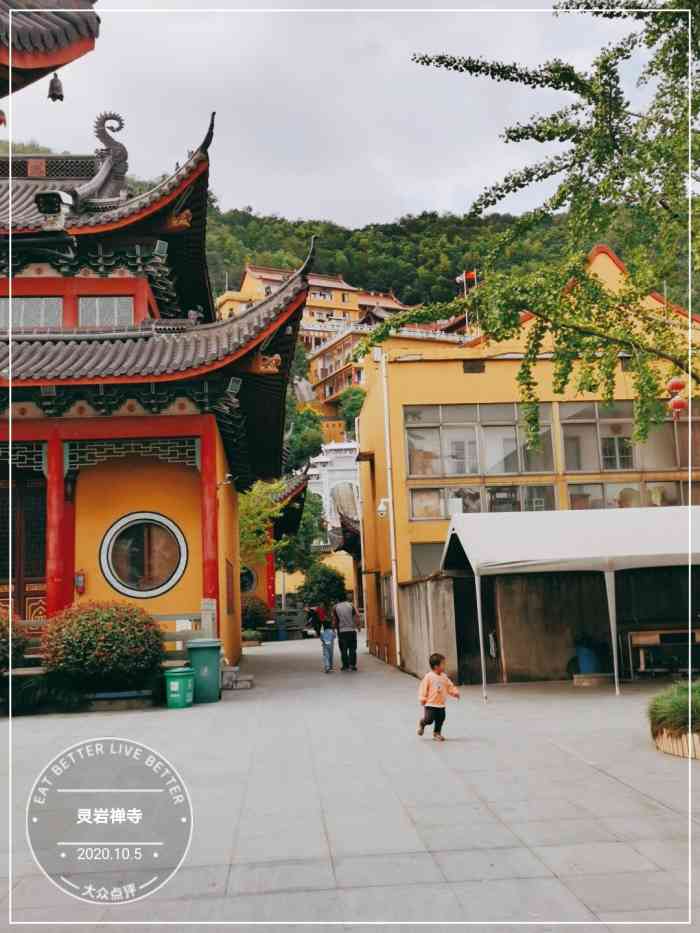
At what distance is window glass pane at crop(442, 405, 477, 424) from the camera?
23.7 meters

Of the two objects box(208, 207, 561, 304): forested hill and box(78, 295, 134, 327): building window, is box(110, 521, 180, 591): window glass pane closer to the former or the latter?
box(78, 295, 134, 327): building window

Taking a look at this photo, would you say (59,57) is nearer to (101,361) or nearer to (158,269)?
(101,361)

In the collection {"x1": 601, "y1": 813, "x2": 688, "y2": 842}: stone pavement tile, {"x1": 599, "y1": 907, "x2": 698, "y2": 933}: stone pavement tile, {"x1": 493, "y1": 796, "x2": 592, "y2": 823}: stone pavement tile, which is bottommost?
{"x1": 493, "y1": 796, "x2": 592, "y2": 823}: stone pavement tile

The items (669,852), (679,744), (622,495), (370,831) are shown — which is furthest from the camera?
(622,495)

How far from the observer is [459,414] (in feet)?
78.2

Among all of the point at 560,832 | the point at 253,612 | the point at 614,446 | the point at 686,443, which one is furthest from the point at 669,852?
the point at 253,612

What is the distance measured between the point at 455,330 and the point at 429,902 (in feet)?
191

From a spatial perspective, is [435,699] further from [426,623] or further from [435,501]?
[435,501]

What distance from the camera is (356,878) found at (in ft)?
19.6

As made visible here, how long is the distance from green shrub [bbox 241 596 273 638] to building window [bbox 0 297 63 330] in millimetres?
22688

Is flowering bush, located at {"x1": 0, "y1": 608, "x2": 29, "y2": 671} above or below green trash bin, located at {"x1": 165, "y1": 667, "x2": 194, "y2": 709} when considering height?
above

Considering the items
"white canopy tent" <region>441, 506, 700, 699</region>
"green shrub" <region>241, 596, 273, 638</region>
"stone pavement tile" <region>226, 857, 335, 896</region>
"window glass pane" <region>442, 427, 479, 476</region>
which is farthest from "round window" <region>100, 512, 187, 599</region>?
"green shrub" <region>241, 596, 273, 638</region>

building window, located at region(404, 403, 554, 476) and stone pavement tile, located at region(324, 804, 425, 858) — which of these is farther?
building window, located at region(404, 403, 554, 476)

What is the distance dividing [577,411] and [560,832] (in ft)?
60.6
